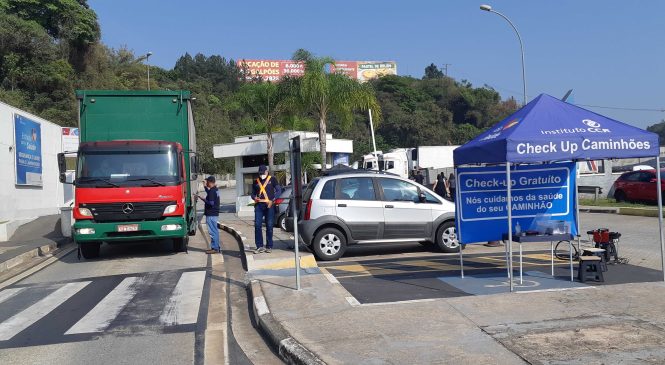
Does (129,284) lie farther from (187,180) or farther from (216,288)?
(187,180)

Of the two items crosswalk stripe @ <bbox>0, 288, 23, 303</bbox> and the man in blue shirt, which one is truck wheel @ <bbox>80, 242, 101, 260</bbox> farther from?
crosswalk stripe @ <bbox>0, 288, 23, 303</bbox>

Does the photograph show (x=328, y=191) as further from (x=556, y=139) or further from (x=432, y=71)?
(x=432, y=71)

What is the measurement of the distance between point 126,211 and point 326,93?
43.4ft

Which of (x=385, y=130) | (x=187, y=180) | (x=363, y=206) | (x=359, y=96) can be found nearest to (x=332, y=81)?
(x=359, y=96)

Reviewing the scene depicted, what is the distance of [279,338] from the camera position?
6121mm

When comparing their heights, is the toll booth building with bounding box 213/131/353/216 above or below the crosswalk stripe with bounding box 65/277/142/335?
above

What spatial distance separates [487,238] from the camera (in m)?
8.92

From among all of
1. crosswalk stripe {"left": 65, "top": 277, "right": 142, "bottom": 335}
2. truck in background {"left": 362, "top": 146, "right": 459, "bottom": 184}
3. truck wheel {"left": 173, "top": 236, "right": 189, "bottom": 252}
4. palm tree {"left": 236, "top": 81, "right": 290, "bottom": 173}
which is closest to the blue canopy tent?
crosswalk stripe {"left": 65, "top": 277, "right": 142, "bottom": 335}

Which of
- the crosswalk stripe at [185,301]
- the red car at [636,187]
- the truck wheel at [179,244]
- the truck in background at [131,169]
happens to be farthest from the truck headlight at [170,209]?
the red car at [636,187]

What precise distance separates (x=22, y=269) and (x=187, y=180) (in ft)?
13.2

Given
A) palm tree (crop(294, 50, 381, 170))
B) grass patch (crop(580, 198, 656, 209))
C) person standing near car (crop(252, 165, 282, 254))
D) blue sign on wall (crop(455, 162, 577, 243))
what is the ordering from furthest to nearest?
palm tree (crop(294, 50, 381, 170)) < grass patch (crop(580, 198, 656, 209)) < person standing near car (crop(252, 165, 282, 254)) < blue sign on wall (crop(455, 162, 577, 243))

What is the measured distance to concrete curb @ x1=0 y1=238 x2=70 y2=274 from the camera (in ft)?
40.4

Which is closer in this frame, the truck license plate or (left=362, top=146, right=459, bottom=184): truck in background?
the truck license plate

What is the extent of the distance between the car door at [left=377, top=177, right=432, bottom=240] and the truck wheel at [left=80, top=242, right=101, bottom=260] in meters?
6.79
